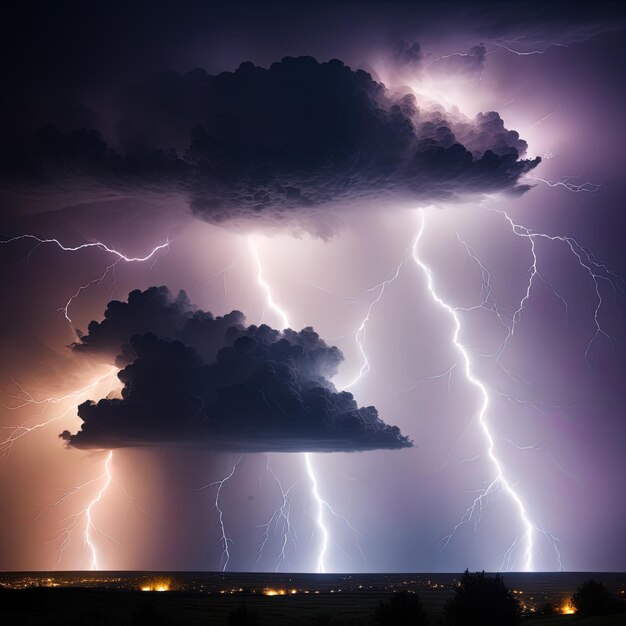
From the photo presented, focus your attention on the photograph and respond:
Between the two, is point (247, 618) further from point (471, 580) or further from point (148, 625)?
point (471, 580)

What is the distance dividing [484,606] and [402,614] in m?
2.87

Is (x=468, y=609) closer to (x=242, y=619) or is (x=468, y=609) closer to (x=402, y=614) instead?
(x=402, y=614)

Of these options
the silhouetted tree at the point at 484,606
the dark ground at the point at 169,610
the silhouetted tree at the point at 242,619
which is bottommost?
the silhouetted tree at the point at 484,606

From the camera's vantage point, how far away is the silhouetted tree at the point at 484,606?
24.5 m

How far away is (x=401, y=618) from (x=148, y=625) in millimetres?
9626

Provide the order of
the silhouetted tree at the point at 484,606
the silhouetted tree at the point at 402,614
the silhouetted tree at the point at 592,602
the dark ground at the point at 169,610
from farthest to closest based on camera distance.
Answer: the silhouetted tree at the point at 592,602, the dark ground at the point at 169,610, the silhouetted tree at the point at 402,614, the silhouetted tree at the point at 484,606

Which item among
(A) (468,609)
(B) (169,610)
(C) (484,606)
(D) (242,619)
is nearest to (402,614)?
(A) (468,609)

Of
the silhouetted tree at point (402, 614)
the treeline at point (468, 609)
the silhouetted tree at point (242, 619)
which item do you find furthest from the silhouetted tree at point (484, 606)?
the silhouetted tree at point (242, 619)

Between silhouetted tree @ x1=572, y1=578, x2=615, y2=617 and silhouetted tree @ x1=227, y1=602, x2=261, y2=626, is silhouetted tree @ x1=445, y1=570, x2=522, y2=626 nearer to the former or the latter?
silhouetted tree @ x1=572, y1=578, x2=615, y2=617

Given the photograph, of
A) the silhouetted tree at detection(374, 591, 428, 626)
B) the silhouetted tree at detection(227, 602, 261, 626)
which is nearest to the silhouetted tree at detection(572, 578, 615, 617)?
the silhouetted tree at detection(374, 591, 428, 626)

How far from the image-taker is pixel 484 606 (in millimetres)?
24703

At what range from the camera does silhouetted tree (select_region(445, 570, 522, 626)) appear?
2450cm

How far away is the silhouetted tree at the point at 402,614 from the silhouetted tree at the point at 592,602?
26.4 feet

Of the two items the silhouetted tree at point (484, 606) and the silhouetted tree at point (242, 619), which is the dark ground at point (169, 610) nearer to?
the silhouetted tree at point (242, 619)
